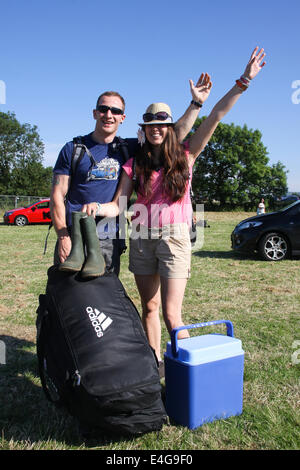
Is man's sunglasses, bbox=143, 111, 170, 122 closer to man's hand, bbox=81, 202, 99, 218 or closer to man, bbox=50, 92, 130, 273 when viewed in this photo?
man, bbox=50, 92, 130, 273

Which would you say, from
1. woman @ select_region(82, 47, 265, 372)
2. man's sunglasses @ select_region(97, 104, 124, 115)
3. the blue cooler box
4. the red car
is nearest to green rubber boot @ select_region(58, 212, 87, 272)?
woman @ select_region(82, 47, 265, 372)

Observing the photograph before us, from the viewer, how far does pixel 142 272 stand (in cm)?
303

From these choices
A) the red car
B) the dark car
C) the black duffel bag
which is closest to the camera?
the black duffel bag

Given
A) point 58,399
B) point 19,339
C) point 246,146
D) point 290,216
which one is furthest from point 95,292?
point 246,146

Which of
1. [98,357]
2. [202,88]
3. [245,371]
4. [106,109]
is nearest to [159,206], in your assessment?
[106,109]

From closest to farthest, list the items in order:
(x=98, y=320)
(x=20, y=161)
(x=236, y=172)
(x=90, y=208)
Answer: (x=98, y=320)
(x=90, y=208)
(x=236, y=172)
(x=20, y=161)

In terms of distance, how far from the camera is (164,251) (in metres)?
2.89

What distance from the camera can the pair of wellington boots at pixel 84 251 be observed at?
2486 millimetres

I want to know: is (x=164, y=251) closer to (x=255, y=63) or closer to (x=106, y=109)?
(x=106, y=109)

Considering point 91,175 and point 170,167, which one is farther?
point 91,175

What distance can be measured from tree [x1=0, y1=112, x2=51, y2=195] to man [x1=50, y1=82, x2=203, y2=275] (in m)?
54.0

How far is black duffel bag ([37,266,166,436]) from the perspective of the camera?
2133 millimetres

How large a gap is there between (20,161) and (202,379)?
2438 inches

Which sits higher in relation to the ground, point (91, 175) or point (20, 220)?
point (91, 175)
